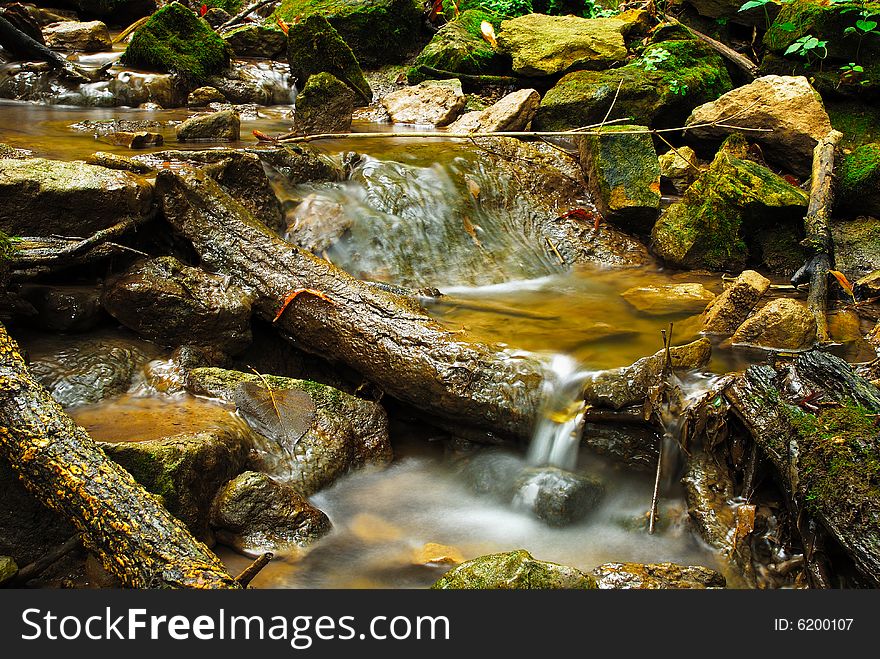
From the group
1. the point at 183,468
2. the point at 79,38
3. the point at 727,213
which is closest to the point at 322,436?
the point at 183,468

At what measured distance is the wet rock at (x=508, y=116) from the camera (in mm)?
7906

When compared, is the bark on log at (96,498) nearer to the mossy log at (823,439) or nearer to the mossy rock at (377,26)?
the mossy log at (823,439)

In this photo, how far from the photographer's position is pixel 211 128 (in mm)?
7000

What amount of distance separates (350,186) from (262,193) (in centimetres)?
105

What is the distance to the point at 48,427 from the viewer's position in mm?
2551

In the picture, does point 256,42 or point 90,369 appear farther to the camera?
point 256,42

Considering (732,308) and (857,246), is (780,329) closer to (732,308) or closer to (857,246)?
(732,308)

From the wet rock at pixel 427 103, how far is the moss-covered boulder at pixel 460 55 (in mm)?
656

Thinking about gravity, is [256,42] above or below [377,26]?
below

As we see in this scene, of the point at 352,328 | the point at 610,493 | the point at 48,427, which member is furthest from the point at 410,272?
the point at 48,427

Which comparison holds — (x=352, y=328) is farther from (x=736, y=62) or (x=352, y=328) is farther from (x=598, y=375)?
(x=736, y=62)

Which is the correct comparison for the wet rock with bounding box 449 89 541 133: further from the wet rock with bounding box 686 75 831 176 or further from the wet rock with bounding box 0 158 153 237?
the wet rock with bounding box 0 158 153 237

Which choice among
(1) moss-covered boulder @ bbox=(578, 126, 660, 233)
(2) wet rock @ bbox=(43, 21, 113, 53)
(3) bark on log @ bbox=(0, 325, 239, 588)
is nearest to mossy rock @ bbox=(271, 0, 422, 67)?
(2) wet rock @ bbox=(43, 21, 113, 53)

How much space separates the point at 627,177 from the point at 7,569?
6.07 meters
